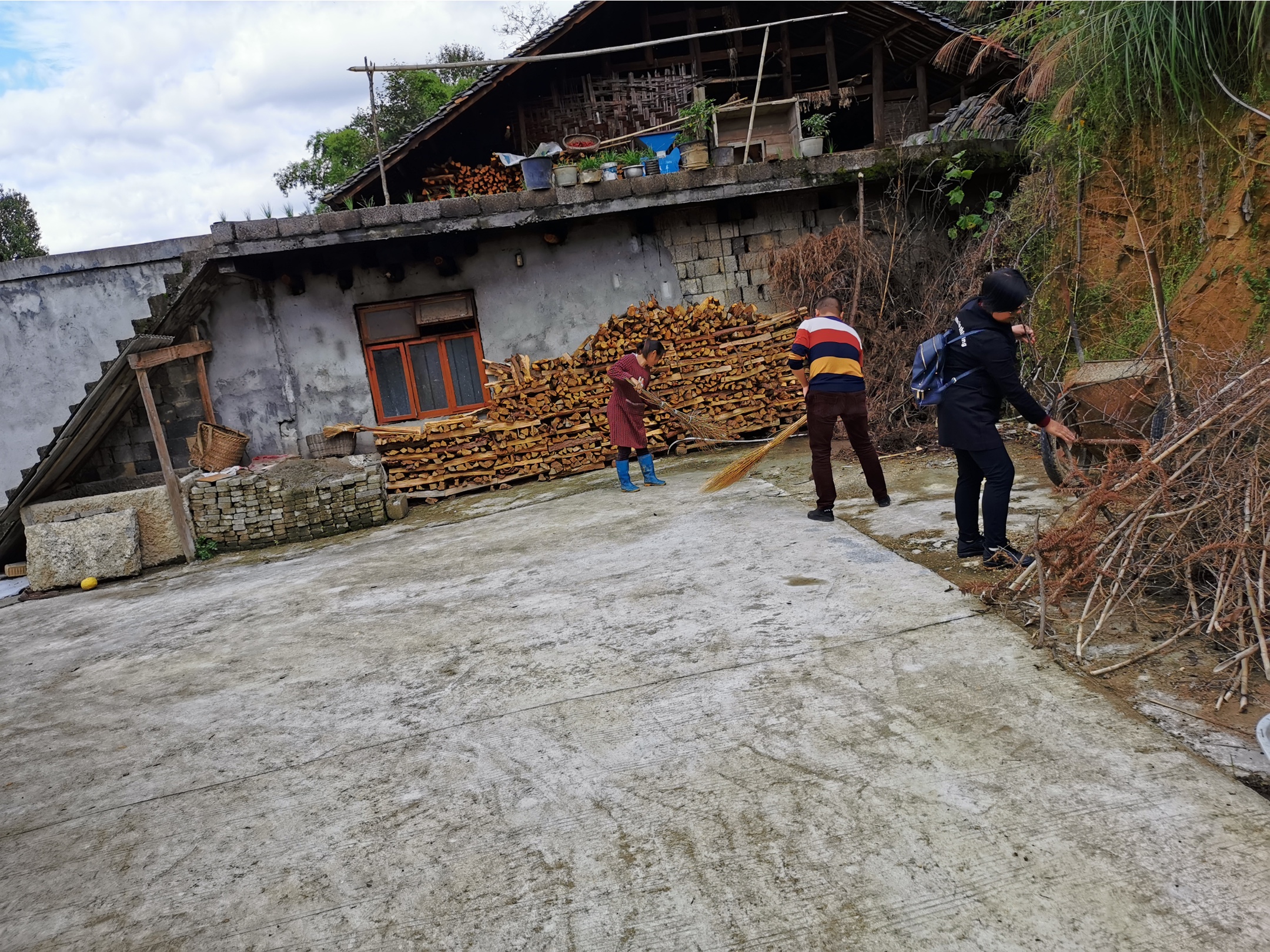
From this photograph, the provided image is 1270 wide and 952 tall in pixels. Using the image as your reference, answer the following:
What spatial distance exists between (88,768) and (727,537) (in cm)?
420

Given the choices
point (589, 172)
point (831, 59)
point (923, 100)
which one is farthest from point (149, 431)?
point (923, 100)

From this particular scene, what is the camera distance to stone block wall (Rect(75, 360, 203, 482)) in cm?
1002

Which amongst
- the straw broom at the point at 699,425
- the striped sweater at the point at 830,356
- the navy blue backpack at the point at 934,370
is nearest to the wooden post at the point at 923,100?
the straw broom at the point at 699,425

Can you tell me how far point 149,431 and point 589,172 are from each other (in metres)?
6.31

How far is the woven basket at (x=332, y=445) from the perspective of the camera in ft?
33.5

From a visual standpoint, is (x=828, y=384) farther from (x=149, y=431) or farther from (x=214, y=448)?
(x=149, y=431)

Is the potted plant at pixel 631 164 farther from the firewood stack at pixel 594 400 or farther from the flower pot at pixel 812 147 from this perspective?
the flower pot at pixel 812 147

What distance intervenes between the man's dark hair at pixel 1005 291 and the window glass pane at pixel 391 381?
7.85 metres

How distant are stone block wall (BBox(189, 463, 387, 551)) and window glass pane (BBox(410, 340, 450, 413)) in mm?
2013

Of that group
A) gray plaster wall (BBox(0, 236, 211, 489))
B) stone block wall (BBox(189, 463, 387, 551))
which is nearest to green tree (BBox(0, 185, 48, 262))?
gray plaster wall (BBox(0, 236, 211, 489))

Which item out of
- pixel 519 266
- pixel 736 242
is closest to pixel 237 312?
pixel 519 266

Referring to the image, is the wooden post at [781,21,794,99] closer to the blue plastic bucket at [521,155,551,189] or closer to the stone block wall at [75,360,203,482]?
the blue plastic bucket at [521,155,551,189]

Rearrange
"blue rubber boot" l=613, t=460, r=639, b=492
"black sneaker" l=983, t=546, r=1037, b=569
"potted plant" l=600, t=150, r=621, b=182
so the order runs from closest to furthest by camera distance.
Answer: "black sneaker" l=983, t=546, r=1037, b=569 < "blue rubber boot" l=613, t=460, r=639, b=492 < "potted plant" l=600, t=150, r=621, b=182

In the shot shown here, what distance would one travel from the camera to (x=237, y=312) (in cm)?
1016
